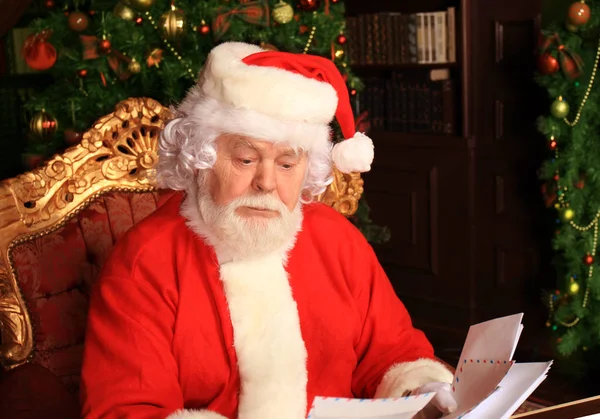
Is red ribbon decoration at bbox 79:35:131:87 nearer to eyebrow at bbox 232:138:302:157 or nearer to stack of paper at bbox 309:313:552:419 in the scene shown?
eyebrow at bbox 232:138:302:157

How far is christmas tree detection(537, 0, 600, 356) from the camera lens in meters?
3.59

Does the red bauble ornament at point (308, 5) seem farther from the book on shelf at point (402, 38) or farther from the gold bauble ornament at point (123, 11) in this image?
the book on shelf at point (402, 38)

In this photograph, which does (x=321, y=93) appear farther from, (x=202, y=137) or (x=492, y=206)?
(x=492, y=206)

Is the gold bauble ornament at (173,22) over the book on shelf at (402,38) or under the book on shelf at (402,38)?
over

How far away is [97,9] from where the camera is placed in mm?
3322

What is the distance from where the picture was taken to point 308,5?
3451 mm

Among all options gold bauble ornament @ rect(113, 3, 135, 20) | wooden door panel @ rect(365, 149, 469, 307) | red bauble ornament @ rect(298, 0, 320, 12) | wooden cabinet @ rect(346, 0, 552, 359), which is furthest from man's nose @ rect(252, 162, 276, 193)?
wooden door panel @ rect(365, 149, 469, 307)

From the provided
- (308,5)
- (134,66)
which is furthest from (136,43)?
(308,5)

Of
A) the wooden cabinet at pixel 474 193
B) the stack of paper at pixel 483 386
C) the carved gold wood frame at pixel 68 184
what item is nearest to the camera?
the stack of paper at pixel 483 386

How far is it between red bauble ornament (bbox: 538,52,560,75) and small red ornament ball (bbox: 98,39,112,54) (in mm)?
1838

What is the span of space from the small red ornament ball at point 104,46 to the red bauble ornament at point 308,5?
81cm

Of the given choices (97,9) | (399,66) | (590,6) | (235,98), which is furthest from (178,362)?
(399,66)

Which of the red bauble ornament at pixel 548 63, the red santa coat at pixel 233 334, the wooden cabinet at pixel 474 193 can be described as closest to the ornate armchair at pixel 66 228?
the red santa coat at pixel 233 334

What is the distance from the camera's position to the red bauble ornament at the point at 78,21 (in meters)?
3.25
